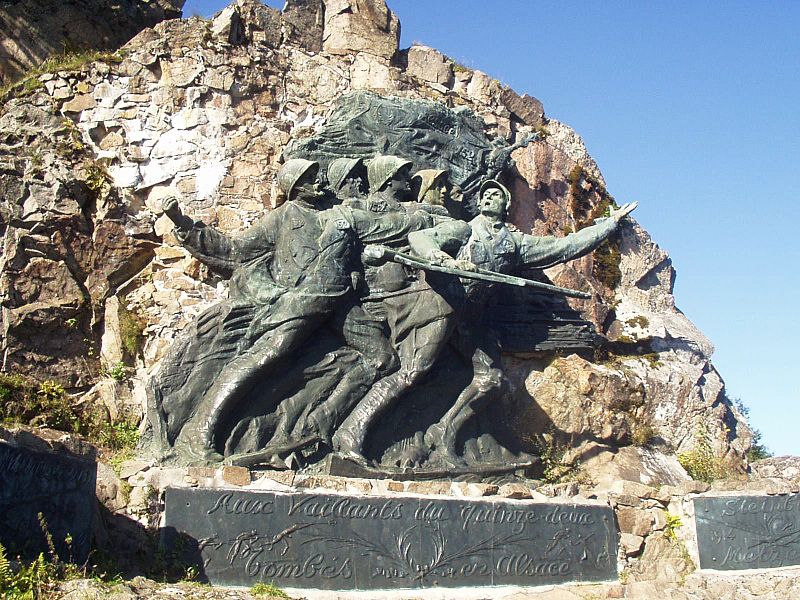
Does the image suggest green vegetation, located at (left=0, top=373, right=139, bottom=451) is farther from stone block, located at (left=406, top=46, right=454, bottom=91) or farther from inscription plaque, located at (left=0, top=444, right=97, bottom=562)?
stone block, located at (left=406, top=46, right=454, bottom=91)

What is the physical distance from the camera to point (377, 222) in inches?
315

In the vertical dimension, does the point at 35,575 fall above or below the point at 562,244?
below

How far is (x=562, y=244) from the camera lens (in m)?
8.59

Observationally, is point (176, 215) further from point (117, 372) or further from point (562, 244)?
point (562, 244)

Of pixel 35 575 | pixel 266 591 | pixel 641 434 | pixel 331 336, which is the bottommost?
pixel 266 591

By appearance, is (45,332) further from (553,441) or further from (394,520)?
(553,441)

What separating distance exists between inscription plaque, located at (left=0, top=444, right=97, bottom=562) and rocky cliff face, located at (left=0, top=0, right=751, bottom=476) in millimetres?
2003

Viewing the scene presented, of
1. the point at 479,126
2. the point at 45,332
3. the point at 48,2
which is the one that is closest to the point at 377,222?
the point at 479,126

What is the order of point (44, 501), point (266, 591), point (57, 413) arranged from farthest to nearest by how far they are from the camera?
point (57, 413) < point (266, 591) < point (44, 501)

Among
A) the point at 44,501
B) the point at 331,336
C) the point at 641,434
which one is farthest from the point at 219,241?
the point at 641,434

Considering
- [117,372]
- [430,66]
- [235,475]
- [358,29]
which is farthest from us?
[430,66]

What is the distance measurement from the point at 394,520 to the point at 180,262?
2.78 meters

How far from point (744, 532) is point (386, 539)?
3.19 meters

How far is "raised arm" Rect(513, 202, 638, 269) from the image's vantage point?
8.48 metres
